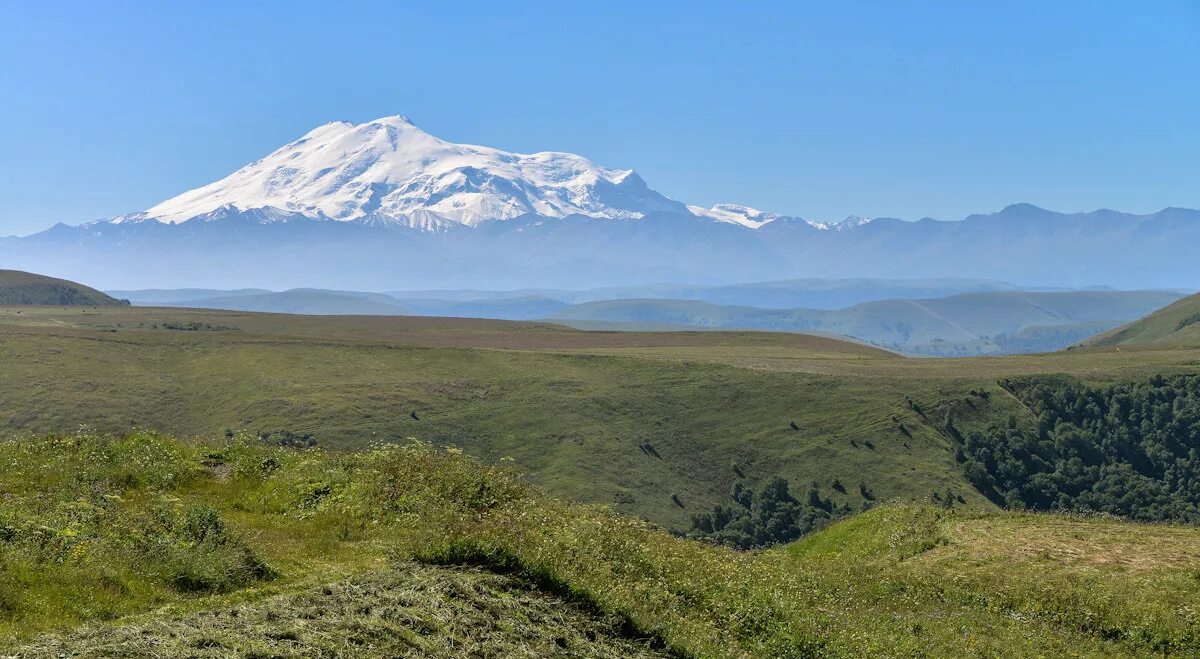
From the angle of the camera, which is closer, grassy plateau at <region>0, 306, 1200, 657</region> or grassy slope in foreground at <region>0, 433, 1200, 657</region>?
grassy plateau at <region>0, 306, 1200, 657</region>

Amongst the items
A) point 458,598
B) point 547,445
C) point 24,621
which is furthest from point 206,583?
point 547,445

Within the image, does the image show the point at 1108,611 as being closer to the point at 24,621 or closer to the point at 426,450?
the point at 426,450

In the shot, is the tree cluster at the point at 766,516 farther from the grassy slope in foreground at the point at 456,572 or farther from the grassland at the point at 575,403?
the grassy slope in foreground at the point at 456,572

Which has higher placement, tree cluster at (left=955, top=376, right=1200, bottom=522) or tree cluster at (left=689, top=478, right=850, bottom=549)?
tree cluster at (left=955, top=376, right=1200, bottom=522)

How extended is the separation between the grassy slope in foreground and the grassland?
6886 cm

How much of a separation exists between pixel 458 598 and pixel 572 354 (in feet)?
467

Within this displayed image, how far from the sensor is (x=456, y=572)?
1498cm

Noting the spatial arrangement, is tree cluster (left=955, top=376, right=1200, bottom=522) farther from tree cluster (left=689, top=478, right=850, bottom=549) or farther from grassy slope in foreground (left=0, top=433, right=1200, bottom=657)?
grassy slope in foreground (left=0, top=433, right=1200, bottom=657)

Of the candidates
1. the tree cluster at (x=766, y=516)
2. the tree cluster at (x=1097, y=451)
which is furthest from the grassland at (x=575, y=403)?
the tree cluster at (x=1097, y=451)

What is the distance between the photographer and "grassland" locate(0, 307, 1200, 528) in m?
105

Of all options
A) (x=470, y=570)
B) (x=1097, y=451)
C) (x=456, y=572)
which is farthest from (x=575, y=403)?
(x=456, y=572)

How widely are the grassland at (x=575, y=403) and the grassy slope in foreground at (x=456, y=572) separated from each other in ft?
226

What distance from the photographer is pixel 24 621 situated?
11.8 m

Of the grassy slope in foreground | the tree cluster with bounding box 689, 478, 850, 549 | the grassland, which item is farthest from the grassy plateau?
the grassland
